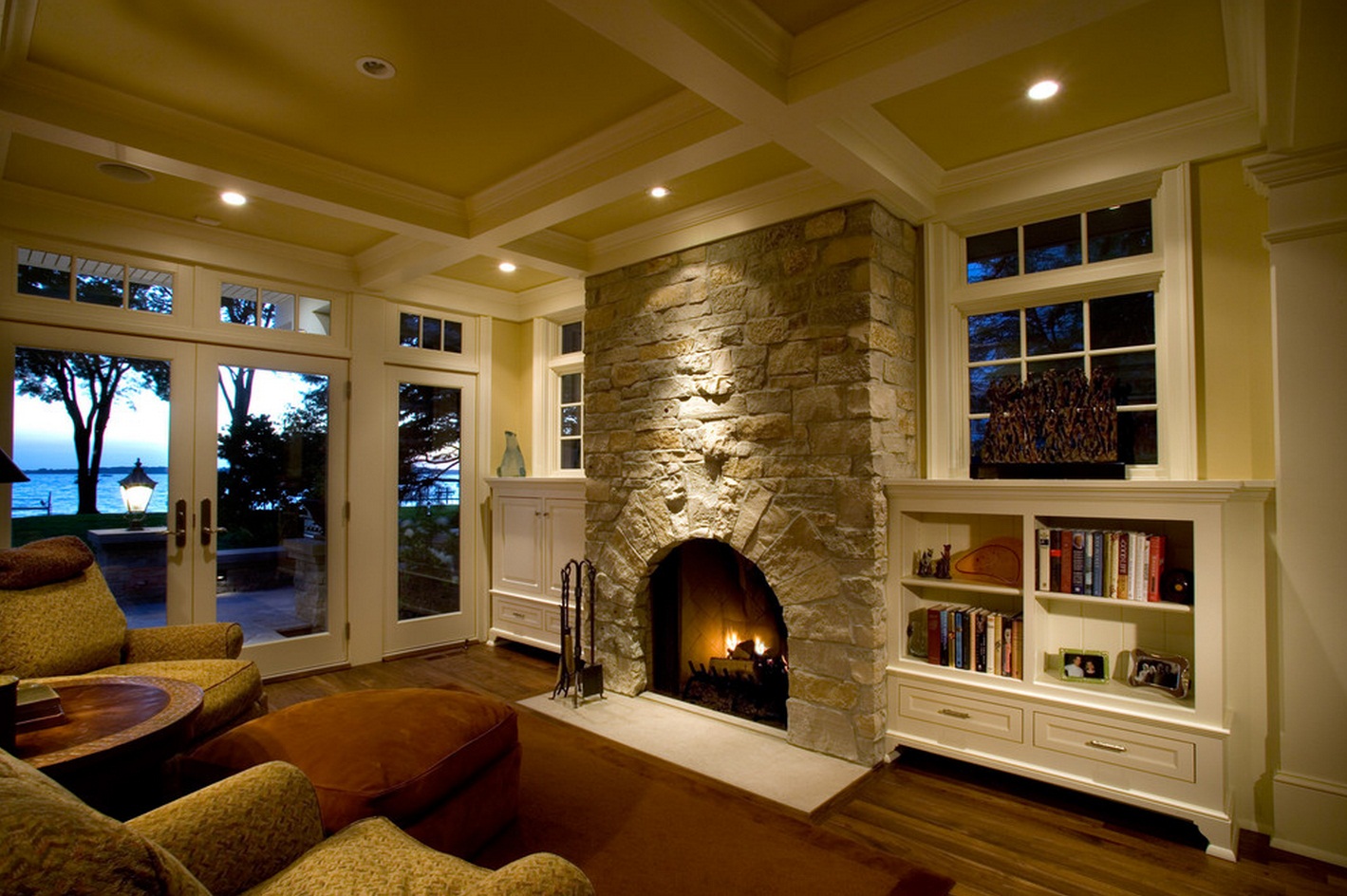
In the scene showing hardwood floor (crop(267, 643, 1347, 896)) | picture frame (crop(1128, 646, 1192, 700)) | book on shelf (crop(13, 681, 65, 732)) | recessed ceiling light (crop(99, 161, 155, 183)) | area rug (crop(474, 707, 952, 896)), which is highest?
recessed ceiling light (crop(99, 161, 155, 183))

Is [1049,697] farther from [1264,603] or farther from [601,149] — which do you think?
[601,149]

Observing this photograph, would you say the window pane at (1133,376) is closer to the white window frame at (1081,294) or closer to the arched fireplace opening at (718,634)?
the white window frame at (1081,294)

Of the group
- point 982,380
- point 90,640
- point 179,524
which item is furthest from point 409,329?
point 982,380

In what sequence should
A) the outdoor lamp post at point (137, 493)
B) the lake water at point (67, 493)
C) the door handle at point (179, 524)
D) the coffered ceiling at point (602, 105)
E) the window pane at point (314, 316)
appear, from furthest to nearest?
the window pane at point (314, 316), the door handle at point (179, 524), the outdoor lamp post at point (137, 493), the lake water at point (67, 493), the coffered ceiling at point (602, 105)

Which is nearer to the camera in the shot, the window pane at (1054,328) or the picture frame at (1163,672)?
the picture frame at (1163,672)

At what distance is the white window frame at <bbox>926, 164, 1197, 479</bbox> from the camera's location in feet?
9.04

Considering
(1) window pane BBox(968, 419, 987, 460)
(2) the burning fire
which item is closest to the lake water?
(2) the burning fire

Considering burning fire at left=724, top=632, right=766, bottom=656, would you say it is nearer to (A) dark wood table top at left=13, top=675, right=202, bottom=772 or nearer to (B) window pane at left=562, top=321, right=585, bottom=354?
(B) window pane at left=562, top=321, right=585, bottom=354

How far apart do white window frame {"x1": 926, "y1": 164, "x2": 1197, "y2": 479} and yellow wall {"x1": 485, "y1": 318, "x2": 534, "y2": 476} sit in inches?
126

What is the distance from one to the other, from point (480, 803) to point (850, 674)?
64.4 inches

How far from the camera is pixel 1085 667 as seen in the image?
9.26 feet

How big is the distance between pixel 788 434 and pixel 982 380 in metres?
0.96

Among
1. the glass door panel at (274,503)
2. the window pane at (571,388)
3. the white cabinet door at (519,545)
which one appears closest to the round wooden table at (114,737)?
the glass door panel at (274,503)

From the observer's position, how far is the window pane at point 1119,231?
292 cm
